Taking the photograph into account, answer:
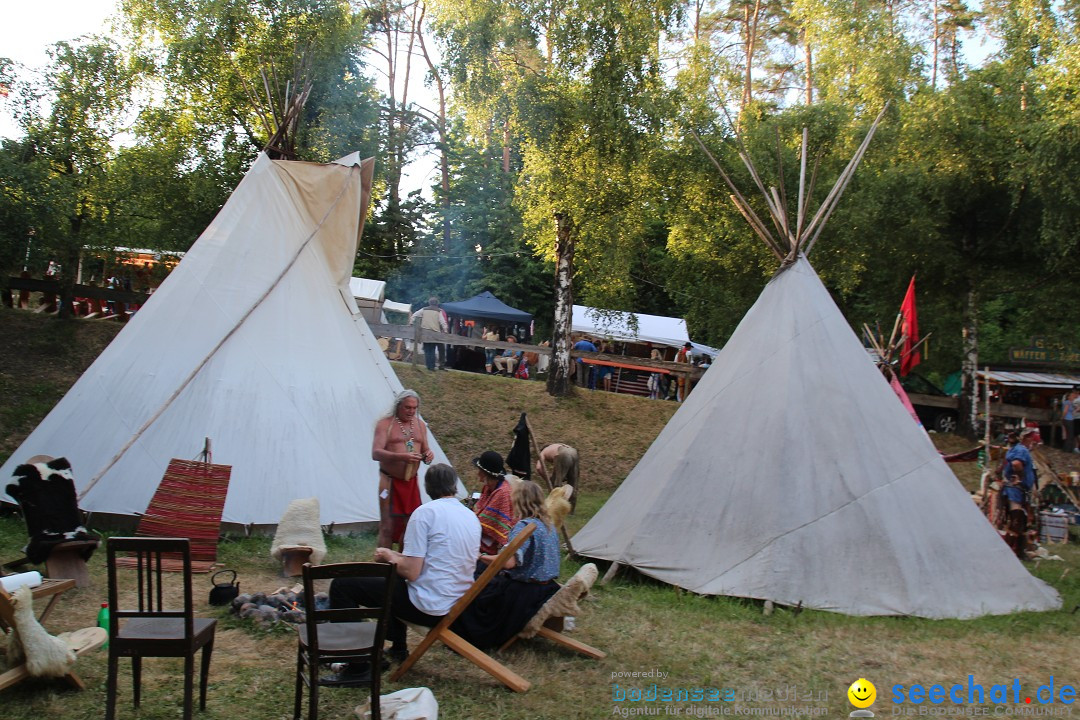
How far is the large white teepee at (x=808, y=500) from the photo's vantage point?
635cm

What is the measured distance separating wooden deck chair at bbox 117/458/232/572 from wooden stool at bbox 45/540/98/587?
27.6 inches

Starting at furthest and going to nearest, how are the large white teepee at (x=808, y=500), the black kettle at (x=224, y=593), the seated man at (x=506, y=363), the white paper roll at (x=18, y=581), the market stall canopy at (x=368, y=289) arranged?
the market stall canopy at (x=368, y=289) → the seated man at (x=506, y=363) → the large white teepee at (x=808, y=500) → the black kettle at (x=224, y=593) → the white paper roll at (x=18, y=581)

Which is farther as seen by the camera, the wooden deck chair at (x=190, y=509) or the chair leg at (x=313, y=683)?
the wooden deck chair at (x=190, y=509)

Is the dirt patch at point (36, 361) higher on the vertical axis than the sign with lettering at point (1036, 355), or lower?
lower

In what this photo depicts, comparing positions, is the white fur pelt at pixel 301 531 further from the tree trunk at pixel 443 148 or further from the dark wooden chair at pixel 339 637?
the tree trunk at pixel 443 148

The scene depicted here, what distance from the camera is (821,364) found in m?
7.34

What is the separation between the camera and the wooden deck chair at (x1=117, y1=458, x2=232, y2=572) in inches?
271

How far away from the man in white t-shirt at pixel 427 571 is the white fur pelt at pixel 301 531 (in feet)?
7.42

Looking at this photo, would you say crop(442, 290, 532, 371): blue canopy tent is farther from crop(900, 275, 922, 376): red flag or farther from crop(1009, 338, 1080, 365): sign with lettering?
crop(1009, 338, 1080, 365): sign with lettering

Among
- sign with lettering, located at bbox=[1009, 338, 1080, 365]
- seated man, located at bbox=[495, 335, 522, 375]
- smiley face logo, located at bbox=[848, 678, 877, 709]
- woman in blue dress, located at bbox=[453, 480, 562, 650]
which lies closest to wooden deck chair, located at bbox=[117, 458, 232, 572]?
woman in blue dress, located at bbox=[453, 480, 562, 650]

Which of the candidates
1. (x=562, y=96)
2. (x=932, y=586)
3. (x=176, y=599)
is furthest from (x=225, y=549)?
(x=562, y=96)

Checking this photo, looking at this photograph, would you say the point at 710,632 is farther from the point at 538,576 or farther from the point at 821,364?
the point at 821,364

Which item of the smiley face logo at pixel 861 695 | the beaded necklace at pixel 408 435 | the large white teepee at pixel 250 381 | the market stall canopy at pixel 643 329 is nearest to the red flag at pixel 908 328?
the large white teepee at pixel 250 381

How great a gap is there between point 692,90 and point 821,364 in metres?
9.38
